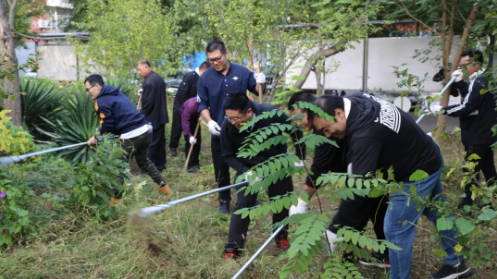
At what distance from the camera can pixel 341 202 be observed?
3.25 metres

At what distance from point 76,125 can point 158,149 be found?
129 cm

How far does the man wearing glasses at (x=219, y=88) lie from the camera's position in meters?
5.05

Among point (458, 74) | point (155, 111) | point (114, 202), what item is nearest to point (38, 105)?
point (155, 111)

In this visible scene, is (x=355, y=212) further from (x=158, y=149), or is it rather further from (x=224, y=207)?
(x=158, y=149)

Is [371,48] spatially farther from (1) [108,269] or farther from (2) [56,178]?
(1) [108,269]

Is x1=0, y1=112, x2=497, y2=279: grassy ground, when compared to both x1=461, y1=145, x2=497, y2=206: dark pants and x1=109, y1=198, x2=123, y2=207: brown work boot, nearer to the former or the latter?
x1=109, y1=198, x2=123, y2=207: brown work boot

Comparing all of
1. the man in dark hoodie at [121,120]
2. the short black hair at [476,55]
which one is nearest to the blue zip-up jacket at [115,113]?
the man in dark hoodie at [121,120]

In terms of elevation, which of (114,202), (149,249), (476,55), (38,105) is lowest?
(114,202)

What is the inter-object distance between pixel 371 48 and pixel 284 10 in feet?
16.1

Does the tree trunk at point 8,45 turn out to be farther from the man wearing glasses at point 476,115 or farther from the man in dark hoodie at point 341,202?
the man wearing glasses at point 476,115

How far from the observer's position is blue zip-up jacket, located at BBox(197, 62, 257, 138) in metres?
5.14

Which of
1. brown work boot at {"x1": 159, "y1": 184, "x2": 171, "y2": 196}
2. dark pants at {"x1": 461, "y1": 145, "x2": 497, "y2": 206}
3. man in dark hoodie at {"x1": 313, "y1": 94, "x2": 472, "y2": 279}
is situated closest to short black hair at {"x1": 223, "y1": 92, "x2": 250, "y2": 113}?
man in dark hoodie at {"x1": 313, "y1": 94, "x2": 472, "y2": 279}

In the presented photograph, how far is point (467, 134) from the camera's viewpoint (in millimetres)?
4809

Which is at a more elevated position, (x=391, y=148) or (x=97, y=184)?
(x=391, y=148)
